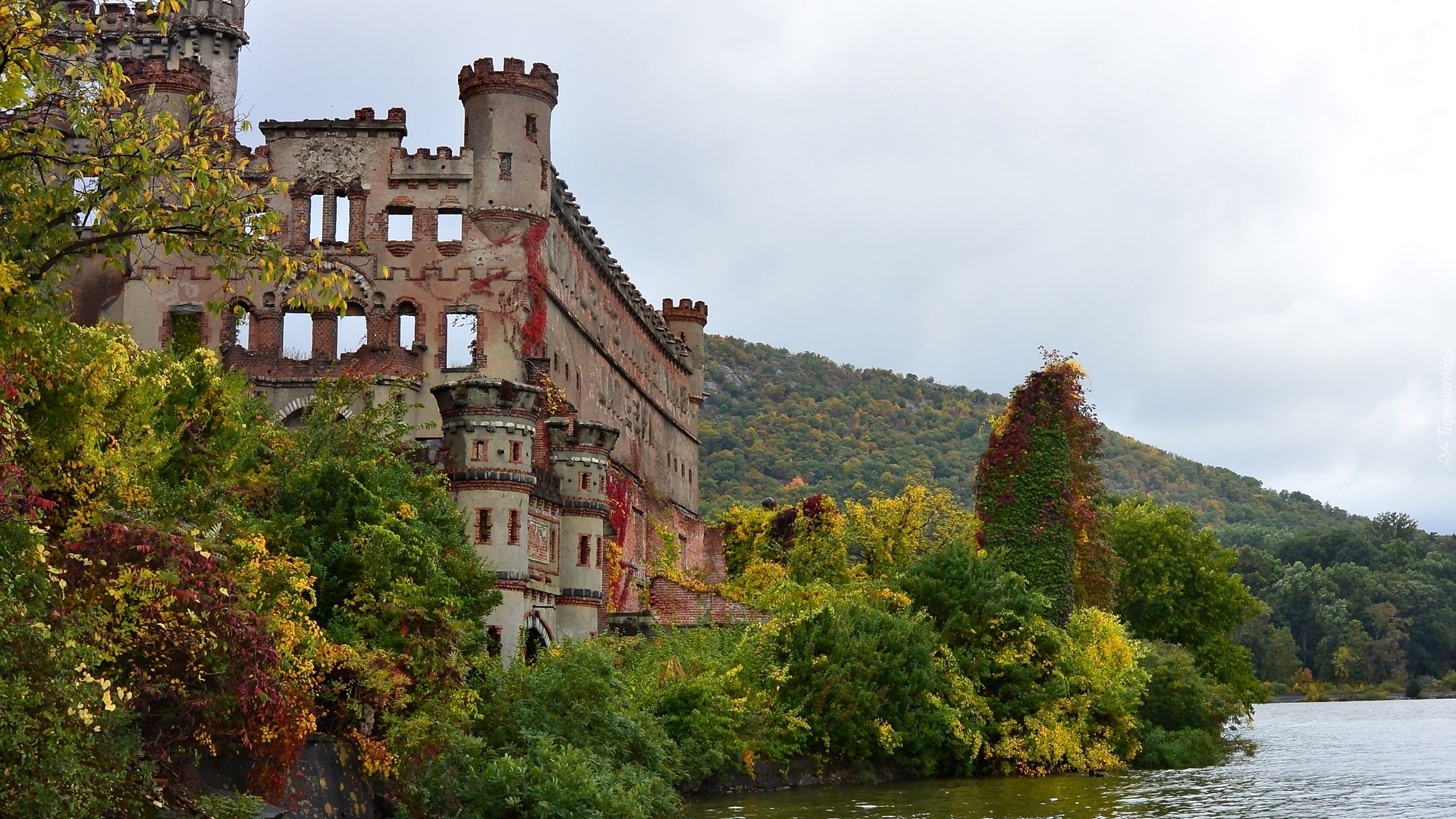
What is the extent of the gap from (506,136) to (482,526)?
1467 centimetres

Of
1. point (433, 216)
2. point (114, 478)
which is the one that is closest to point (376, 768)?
point (114, 478)

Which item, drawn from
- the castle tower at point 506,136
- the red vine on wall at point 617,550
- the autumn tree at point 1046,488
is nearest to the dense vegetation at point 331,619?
the autumn tree at point 1046,488

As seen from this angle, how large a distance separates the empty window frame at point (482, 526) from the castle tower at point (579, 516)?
3634 millimetres

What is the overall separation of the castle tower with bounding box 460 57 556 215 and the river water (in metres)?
16.9

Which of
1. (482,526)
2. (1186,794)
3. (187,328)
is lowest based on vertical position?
(1186,794)

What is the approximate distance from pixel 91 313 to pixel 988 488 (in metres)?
23.8

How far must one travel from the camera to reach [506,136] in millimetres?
41812

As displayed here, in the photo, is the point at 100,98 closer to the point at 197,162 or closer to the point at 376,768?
the point at 197,162

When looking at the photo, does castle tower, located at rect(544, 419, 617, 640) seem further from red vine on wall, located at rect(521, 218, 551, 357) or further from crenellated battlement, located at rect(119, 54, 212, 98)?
crenellated battlement, located at rect(119, 54, 212, 98)

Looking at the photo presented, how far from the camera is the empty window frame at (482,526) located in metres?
30.2

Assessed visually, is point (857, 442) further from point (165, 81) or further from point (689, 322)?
point (165, 81)

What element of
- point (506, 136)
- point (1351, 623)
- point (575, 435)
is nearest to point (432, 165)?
point (506, 136)

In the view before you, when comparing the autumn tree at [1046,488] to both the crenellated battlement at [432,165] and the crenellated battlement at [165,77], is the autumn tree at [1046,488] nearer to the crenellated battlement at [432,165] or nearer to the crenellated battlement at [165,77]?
the crenellated battlement at [432,165]

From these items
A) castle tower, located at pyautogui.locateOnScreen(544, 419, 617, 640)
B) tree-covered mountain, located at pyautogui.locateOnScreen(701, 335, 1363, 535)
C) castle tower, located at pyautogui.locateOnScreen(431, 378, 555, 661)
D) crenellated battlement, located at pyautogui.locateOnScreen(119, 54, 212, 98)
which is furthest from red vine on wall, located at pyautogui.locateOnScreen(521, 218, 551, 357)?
tree-covered mountain, located at pyautogui.locateOnScreen(701, 335, 1363, 535)
